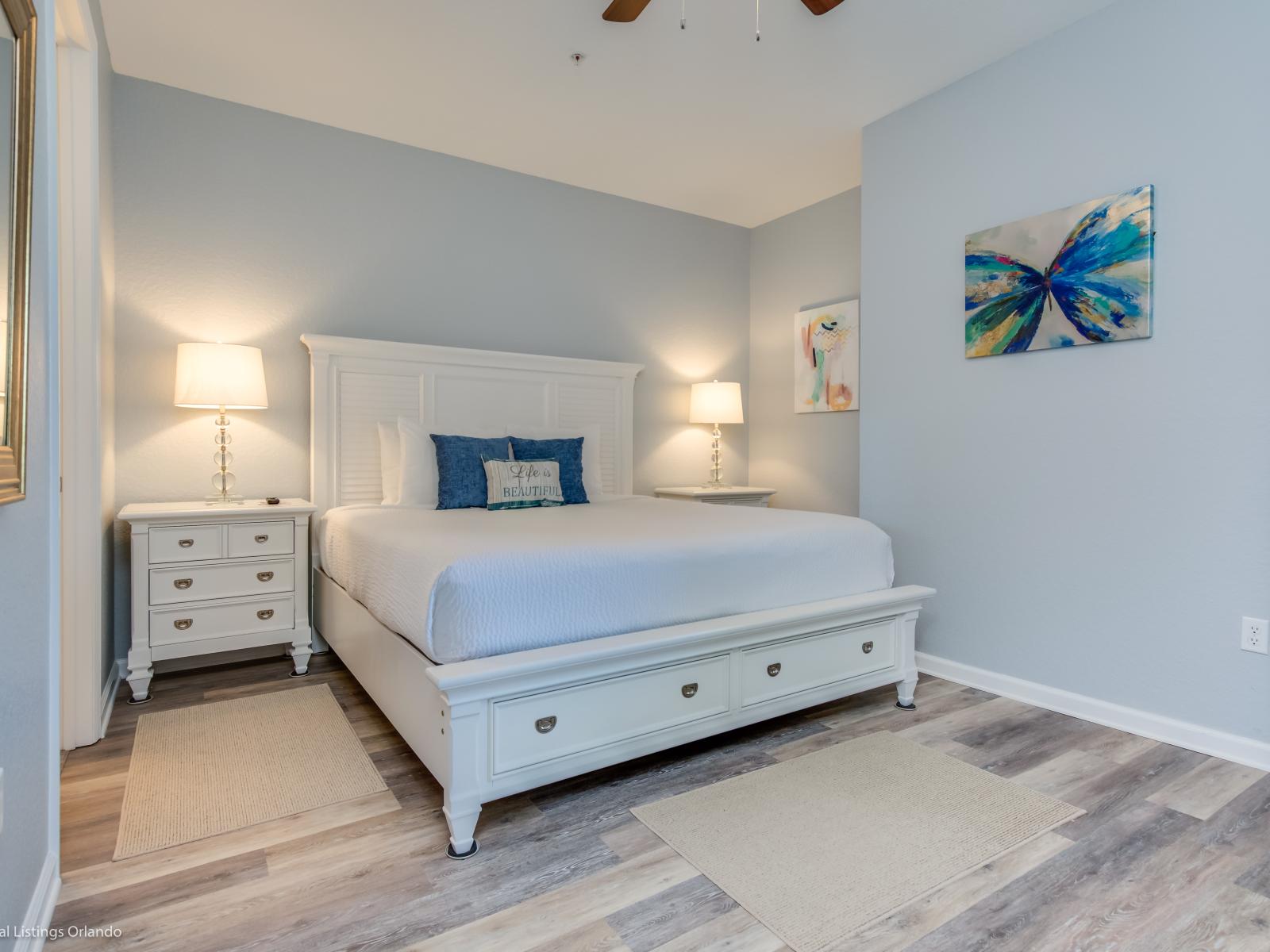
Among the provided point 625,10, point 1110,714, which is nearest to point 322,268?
point 625,10

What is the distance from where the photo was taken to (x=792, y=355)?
182 inches

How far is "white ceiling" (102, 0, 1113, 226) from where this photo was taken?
2568 mm

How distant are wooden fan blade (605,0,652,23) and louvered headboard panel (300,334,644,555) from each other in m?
1.85

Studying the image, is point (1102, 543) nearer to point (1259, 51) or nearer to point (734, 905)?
point (1259, 51)

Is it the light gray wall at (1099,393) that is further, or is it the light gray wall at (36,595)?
the light gray wall at (1099,393)

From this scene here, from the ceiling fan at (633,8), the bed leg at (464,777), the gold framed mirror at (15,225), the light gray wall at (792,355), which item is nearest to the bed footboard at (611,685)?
the bed leg at (464,777)

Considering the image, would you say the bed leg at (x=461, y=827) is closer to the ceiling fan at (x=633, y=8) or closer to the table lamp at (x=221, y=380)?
the table lamp at (x=221, y=380)

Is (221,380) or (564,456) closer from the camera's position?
(221,380)

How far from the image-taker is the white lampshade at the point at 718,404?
4.52 m

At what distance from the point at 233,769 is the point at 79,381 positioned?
135cm

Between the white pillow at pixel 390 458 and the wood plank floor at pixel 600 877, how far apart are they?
1.49m

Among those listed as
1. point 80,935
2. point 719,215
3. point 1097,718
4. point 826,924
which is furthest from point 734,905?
point 719,215

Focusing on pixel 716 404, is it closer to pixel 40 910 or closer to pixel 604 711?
pixel 604 711

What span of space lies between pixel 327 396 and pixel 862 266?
2683 millimetres
